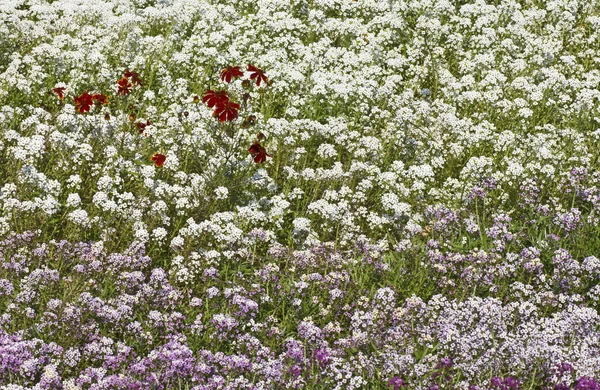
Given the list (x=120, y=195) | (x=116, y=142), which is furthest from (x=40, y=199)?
(x=116, y=142)

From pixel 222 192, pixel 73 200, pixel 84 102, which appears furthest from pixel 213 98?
pixel 73 200

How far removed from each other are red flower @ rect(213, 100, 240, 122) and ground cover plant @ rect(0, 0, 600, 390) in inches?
0.9

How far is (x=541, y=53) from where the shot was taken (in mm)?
11406

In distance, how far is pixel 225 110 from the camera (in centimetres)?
811

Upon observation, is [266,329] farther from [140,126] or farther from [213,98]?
[140,126]

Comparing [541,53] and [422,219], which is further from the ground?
[541,53]

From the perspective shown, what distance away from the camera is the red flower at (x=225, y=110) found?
8.05 meters

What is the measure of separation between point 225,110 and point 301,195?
1.28 m

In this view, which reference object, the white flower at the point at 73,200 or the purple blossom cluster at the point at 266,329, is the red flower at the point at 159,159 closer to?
the white flower at the point at 73,200

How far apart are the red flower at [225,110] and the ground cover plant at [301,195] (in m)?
0.02

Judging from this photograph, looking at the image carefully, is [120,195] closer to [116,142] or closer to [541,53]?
[116,142]

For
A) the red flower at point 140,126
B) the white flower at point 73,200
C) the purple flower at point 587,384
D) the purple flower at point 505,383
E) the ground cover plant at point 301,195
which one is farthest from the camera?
the red flower at point 140,126

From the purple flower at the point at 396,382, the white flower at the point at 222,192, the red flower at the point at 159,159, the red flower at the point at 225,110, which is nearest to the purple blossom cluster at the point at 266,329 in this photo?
the purple flower at the point at 396,382

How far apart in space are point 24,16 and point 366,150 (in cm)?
578
